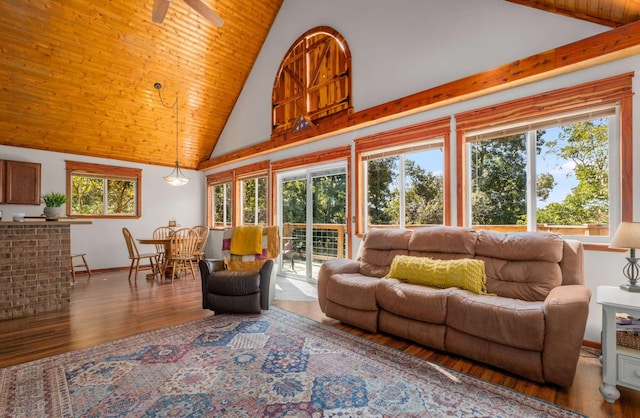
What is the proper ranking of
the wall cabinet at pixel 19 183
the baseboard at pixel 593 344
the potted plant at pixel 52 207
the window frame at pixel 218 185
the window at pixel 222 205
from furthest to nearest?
the window at pixel 222 205 → the window frame at pixel 218 185 → the wall cabinet at pixel 19 183 → the potted plant at pixel 52 207 → the baseboard at pixel 593 344

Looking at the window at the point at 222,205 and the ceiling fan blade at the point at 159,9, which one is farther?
the window at the point at 222,205

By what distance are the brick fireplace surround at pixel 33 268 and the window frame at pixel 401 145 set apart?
3.90 meters

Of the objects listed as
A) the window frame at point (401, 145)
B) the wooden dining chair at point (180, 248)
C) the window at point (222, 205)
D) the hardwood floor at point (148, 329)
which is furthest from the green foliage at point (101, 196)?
the window frame at point (401, 145)

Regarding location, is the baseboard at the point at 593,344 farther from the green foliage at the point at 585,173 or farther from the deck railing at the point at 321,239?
the deck railing at the point at 321,239

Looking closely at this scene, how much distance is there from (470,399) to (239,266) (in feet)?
9.80

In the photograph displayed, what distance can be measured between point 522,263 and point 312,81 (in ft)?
13.3

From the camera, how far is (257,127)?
6355 mm

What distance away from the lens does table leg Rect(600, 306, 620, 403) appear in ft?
6.14

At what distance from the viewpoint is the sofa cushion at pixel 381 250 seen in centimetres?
345

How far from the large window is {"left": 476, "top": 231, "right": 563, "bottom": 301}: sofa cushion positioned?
901 mm

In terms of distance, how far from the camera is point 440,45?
353cm

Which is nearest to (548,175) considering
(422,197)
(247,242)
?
(422,197)

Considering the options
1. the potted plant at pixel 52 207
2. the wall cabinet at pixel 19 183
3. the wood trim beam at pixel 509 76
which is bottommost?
the potted plant at pixel 52 207

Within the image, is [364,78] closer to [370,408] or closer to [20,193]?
[370,408]
